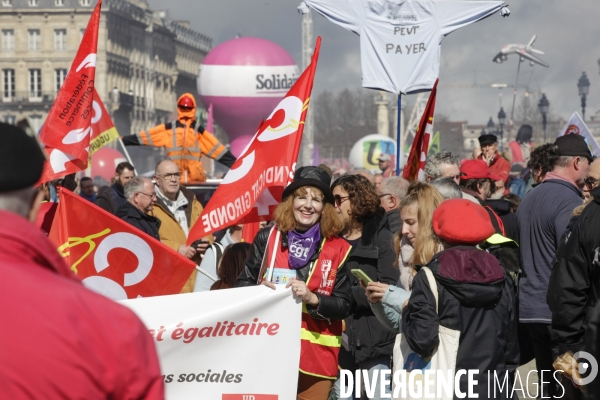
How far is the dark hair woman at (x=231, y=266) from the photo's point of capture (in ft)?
18.7

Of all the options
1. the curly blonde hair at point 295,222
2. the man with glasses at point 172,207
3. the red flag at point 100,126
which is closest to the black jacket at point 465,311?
the curly blonde hair at point 295,222

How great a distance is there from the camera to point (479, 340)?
4191 millimetres

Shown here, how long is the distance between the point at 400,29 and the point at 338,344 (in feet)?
17.1

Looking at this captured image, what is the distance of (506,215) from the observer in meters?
7.17

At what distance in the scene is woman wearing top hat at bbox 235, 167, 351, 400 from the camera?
509 centimetres

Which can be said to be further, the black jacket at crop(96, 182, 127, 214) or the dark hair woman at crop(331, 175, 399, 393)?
the black jacket at crop(96, 182, 127, 214)

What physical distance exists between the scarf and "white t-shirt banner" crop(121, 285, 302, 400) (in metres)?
0.16

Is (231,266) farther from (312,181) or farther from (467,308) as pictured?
(467,308)

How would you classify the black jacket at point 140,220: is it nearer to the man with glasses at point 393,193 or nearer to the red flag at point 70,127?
the red flag at point 70,127

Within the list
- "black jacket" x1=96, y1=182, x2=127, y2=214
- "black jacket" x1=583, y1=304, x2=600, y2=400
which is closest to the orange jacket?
"black jacket" x1=96, y1=182, x2=127, y2=214

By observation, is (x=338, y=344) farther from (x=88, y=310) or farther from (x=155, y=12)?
(x=155, y=12)

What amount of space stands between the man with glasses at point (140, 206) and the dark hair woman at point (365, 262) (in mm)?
1976

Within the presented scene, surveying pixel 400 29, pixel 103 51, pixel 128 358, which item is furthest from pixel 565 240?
pixel 103 51

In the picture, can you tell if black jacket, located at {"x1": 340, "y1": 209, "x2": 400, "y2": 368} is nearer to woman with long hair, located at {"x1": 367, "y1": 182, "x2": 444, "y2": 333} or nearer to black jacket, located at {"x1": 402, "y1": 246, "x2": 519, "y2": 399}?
woman with long hair, located at {"x1": 367, "y1": 182, "x2": 444, "y2": 333}
